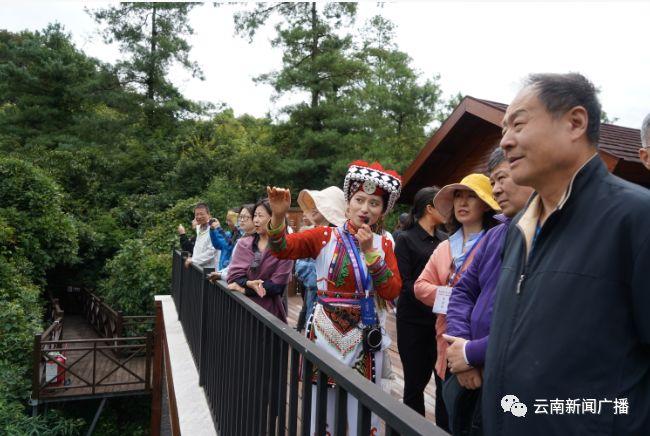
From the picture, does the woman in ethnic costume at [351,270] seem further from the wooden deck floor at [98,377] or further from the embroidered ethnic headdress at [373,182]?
the wooden deck floor at [98,377]

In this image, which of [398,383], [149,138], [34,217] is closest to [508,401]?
[398,383]

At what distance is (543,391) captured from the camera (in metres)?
1.14

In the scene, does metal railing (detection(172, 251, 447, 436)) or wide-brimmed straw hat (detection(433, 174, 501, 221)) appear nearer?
metal railing (detection(172, 251, 447, 436))

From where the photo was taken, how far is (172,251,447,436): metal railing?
1317 mm

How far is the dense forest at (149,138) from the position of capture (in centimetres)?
1525

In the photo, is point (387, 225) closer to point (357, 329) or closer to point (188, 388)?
point (188, 388)

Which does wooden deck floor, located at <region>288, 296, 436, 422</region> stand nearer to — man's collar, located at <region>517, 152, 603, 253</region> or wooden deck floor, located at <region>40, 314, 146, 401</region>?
man's collar, located at <region>517, 152, 603, 253</region>

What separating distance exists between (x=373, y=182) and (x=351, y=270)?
0.50 meters

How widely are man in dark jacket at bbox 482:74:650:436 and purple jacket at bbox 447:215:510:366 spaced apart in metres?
0.36

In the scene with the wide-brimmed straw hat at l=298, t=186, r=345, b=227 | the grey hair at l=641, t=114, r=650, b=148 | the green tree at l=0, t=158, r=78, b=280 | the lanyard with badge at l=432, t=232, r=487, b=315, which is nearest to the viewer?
the grey hair at l=641, t=114, r=650, b=148

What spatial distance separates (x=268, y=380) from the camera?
230 centimetres

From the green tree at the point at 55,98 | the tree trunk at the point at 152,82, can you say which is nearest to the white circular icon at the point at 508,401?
the green tree at the point at 55,98

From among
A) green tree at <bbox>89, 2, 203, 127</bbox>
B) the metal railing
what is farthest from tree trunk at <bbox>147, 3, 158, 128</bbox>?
the metal railing

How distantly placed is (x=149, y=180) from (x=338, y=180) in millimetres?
9159
